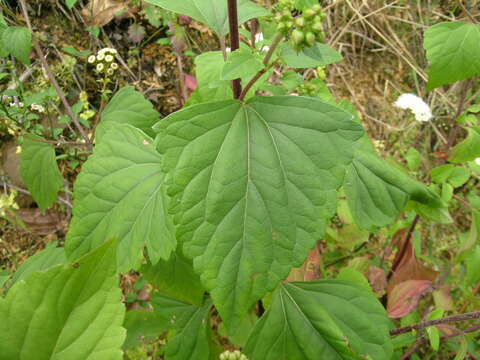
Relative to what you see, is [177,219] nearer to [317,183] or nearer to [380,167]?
[317,183]

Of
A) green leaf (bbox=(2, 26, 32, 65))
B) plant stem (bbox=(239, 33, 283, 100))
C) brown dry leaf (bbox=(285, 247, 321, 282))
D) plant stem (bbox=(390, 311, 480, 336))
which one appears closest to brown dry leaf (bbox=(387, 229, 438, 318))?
plant stem (bbox=(390, 311, 480, 336))

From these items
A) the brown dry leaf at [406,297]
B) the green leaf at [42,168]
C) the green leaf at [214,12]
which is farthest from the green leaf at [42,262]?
the brown dry leaf at [406,297]

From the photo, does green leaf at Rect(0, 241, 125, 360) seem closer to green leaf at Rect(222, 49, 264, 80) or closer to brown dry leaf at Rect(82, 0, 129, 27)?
green leaf at Rect(222, 49, 264, 80)

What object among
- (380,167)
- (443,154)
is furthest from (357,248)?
(380,167)

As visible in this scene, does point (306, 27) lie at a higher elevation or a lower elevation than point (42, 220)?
higher

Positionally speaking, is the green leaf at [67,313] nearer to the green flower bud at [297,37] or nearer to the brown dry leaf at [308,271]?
the green flower bud at [297,37]

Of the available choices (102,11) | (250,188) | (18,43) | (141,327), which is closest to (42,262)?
(141,327)

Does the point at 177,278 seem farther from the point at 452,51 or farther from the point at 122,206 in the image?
the point at 452,51
